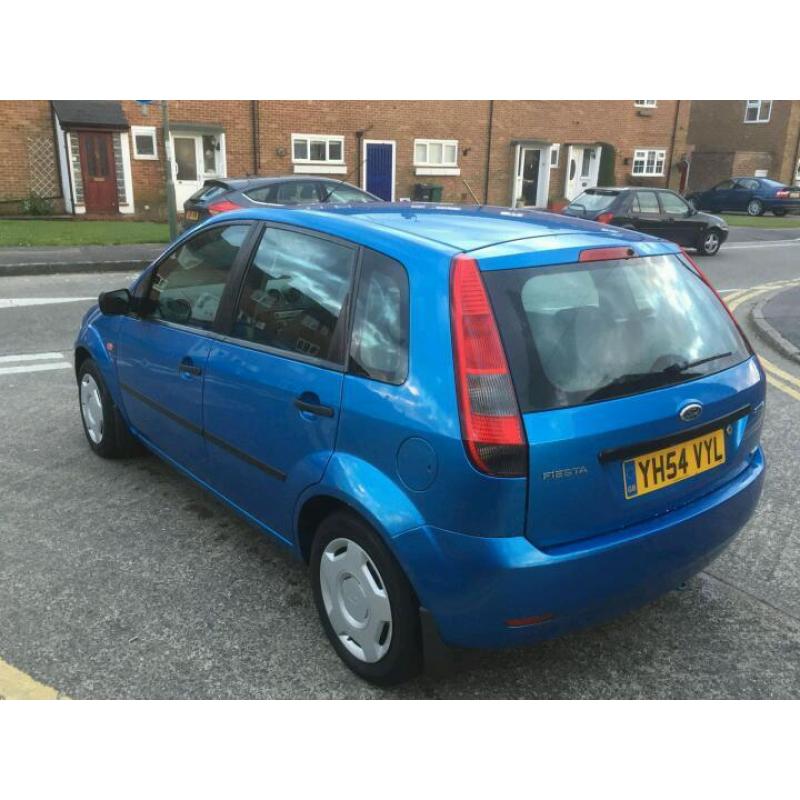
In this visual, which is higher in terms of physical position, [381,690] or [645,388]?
[645,388]

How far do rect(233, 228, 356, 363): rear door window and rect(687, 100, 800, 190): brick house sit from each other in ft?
118

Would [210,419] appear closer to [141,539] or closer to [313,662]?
[141,539]

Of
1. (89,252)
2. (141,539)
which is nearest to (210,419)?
(141,539)

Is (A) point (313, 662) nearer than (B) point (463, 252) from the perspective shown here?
No

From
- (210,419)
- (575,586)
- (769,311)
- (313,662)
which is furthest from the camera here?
(769,311)

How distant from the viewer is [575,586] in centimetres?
230

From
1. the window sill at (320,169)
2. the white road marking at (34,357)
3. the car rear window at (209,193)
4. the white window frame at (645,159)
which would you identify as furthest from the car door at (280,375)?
the white window frame at (645,159)

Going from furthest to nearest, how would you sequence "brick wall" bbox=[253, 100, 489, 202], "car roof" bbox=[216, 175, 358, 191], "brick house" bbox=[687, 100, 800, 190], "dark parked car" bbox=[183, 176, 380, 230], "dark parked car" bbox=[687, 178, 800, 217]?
"brick house" bbox=[687, 100, 800, 190], "dark parked car" bbox=[687, 178, 800, 217], "brick wall" bbox=[253, 100, 489, 202], "car roof" bbox=[216, 175, 358, 191], "dark parked car" bbox=[183, 176, 380, 230]

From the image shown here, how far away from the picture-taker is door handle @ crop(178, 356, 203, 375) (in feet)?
11.1

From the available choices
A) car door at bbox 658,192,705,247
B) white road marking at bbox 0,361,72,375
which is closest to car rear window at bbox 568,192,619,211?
car door at bbox 658,192,705,247

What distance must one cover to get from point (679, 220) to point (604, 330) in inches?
590

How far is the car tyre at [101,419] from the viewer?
4465mm

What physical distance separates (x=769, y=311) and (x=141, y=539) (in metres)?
8.60

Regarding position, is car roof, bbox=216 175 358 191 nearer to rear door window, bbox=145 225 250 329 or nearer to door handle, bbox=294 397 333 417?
rear door window, bbox=145 225 250 329
